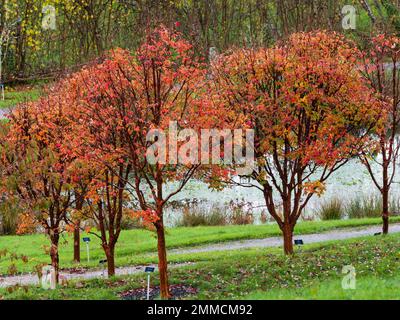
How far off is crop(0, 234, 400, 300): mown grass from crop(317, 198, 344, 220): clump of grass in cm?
804

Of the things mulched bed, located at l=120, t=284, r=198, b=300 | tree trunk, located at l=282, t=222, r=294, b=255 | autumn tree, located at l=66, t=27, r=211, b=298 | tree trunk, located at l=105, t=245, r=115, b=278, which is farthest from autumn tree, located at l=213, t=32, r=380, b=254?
tree trunk, located at l=105, t=245, r=115, b=278

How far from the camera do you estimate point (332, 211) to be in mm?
25328

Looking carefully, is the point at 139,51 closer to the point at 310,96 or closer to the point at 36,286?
the point at 310,96

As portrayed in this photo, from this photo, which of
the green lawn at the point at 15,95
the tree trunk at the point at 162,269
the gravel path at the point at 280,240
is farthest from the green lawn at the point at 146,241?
the green lawn at the point at 15,95

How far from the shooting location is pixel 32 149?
14125 millimetres

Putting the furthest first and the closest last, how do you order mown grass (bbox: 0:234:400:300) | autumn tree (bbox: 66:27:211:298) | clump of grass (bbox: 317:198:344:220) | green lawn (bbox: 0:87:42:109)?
green lawn (bbox: 0:87:42:109) < clump of grass (bbox: 317:198:344:220) < mown grass (bbox: 0:234:400:300) < autumn tree (bbox: 66:27:211:298)

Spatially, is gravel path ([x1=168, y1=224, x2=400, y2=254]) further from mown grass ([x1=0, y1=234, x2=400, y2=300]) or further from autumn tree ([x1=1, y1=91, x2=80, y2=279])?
autumn tree ([x1=1, y1=91, x2=80, y2=279])

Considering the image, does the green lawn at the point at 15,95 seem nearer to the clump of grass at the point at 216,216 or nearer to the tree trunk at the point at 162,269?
the clump of grass at the point at 216,216

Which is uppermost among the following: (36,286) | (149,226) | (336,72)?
(336,72)

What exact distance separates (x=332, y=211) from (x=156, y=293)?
1304 centimetres

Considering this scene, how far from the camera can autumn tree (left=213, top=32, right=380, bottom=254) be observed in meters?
15.2
